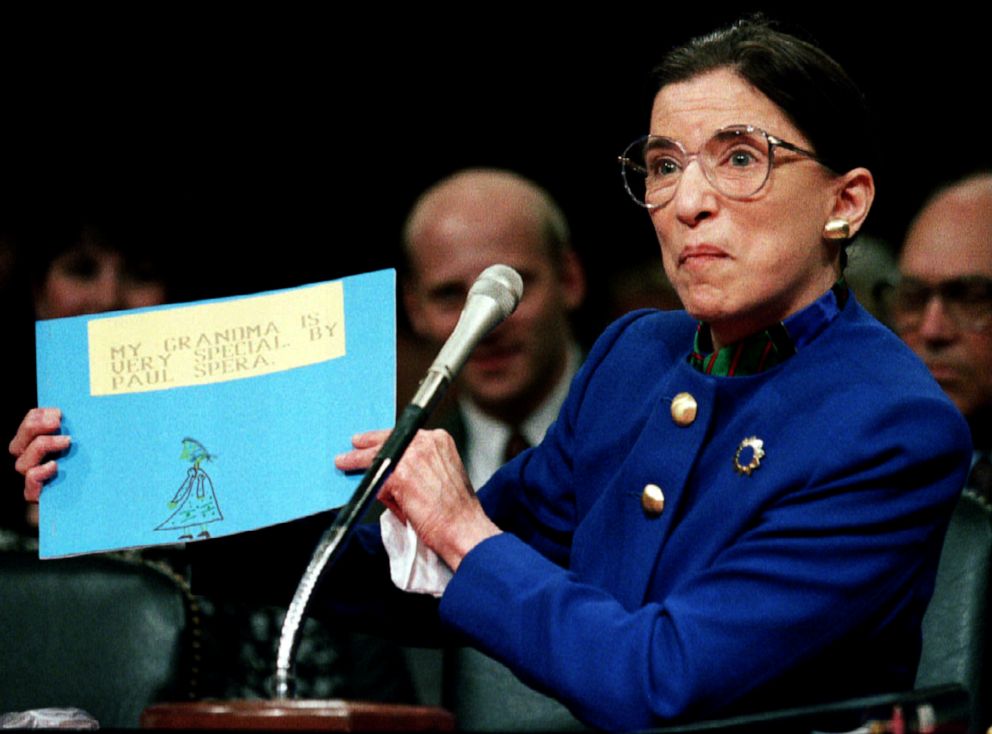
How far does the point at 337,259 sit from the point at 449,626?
92.4 inches

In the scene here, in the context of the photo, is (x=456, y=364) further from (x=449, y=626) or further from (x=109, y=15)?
(x=109, y=15)

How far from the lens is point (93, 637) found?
242 centimetres

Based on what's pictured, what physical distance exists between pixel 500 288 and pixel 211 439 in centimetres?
41

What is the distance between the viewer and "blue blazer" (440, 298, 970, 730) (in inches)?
68.9

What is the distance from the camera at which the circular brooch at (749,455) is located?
1861 mm

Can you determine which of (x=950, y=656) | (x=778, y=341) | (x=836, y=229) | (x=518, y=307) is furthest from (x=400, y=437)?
(x=518, y=307)

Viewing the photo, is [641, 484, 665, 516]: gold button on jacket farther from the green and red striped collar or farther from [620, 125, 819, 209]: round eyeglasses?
[620, 125, 819, 209]: round eyeglasses

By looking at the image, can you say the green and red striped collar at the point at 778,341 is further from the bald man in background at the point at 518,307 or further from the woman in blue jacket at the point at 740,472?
the bald man in background at the point at 518,307

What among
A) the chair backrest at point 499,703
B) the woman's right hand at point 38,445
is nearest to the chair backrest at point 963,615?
the chair backrest at point 499,703

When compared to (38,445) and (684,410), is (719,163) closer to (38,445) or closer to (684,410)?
(684,410)

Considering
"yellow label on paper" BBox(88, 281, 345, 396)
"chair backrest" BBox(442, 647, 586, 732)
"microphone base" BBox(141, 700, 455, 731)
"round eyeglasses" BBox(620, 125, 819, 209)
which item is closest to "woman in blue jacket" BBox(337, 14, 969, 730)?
"round eyeglasses" BBox(620, 125, 819, 209)

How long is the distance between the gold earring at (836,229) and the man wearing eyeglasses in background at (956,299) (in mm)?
1371

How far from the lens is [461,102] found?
4188 millimetres

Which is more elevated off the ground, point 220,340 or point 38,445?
point 220,340
